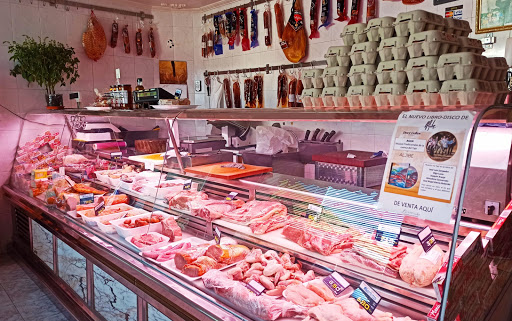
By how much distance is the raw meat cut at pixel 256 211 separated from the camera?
2660mm

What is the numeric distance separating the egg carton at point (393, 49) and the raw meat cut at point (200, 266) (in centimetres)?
147

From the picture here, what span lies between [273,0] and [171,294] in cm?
493

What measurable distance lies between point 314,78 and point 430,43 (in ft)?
1.94

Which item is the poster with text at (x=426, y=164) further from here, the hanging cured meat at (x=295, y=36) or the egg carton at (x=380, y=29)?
the hanging cured meat at (x=295, y=36)

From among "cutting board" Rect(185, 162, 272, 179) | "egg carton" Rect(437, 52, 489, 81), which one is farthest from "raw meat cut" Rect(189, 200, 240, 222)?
"egg carton" Rect(437, 52, 489, 81)

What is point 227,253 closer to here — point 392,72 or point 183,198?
point 183,198

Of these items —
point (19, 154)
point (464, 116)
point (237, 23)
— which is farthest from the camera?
point (237, 23)

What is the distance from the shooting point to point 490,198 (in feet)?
6.58

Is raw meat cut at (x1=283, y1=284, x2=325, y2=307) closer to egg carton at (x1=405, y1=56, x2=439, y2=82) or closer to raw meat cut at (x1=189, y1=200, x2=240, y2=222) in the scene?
raw meat cut at (x1=189, y1=200, x2=240, y2=222)

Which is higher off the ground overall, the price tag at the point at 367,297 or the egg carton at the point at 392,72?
the egg carton at the point at 392,72

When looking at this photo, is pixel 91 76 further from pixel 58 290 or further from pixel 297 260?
pixel 297 260

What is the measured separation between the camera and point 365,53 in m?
1.88

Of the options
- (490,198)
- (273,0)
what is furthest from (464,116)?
(273,0)

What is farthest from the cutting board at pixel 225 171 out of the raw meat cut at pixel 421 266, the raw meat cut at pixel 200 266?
the raw meat cut at pixel 421 266
